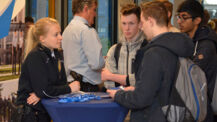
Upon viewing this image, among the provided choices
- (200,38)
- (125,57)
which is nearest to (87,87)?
(125,57)

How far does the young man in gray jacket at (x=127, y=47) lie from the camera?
9.91ft

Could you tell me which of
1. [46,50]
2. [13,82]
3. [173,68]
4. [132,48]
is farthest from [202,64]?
[13,82]

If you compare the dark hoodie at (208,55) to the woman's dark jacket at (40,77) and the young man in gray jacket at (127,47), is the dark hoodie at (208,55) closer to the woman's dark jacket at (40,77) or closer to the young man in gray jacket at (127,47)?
the young man in gray jacket at (127,47)

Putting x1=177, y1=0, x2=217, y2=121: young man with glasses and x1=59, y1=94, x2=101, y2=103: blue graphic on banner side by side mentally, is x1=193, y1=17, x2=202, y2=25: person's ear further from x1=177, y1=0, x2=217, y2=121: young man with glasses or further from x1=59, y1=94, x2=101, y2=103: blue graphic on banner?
x1=59, y1=94, x2=101, y2=103: blue graphic on banner

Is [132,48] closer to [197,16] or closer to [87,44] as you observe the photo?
[87,44]

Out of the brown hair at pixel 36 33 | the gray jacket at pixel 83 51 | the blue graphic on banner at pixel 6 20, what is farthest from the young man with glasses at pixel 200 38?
the blue graphic on banner at pixel 6 20

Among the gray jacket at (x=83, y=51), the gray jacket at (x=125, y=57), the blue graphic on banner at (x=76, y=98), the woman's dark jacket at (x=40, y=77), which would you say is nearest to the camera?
the blue graphic on banner at (x=76, y=98)

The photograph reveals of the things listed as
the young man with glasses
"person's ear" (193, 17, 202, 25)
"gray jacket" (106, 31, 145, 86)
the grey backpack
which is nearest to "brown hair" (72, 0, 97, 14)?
"gray jacket" (106, 31, 145, 86)

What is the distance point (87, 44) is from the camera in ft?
10.3

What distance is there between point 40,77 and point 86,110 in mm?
431

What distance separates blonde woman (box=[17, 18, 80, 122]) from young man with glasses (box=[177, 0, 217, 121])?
112cm

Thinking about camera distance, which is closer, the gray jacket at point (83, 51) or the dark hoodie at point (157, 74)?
the dark hoodie at point (157, 74)

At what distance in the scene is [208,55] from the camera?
2.83m

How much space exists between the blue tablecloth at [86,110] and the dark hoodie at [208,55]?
0.90 metres
